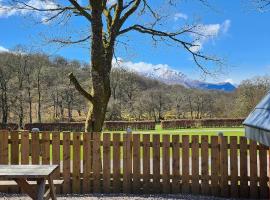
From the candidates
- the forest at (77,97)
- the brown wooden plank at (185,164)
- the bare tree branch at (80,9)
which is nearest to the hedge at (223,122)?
the forest at (77,97)

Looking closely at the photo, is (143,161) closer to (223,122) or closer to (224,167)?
(224,167)

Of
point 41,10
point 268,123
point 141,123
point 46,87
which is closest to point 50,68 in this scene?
point 46,87

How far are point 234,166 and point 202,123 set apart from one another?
5365 cm

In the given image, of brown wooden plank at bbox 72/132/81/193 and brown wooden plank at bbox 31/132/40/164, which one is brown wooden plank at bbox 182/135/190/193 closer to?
brown wooden plank at bbox 72/132/81/193

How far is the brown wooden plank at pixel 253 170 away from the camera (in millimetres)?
9461

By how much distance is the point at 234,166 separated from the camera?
9570 mm

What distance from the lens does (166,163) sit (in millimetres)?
9734

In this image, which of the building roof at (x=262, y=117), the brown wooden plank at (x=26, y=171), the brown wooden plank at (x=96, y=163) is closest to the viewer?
the building roof at (x=262, y=117)

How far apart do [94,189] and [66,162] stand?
91cm

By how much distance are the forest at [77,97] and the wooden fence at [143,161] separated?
42087 mm

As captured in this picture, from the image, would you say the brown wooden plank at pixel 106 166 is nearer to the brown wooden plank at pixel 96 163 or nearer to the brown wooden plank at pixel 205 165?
the brown wooden plank at pixel 96 163

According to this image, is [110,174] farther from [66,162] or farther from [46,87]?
[46,87]

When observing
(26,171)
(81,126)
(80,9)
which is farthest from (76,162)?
(81,126)

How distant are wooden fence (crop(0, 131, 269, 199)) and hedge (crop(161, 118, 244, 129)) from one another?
164 feet
